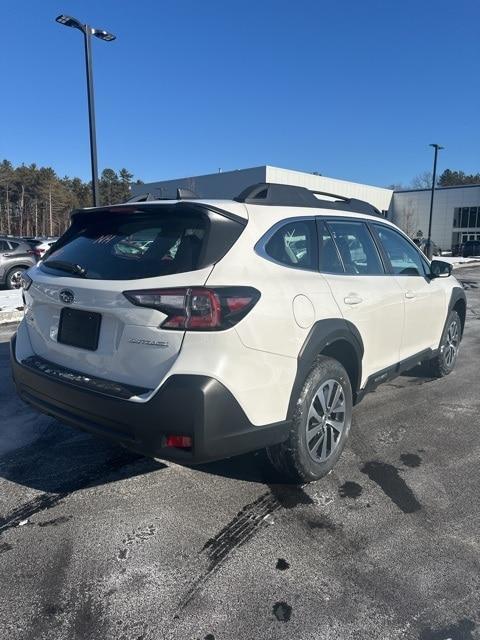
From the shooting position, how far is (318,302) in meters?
3.12

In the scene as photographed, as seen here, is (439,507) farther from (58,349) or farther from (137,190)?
(137,190)

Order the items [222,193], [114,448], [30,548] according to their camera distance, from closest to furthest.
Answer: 1. [30,548]
2. [114,448]
3. [222,193]

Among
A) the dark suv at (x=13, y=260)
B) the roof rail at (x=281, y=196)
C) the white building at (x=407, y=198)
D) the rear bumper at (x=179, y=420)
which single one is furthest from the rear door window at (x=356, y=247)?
the white building at (x=407, y=198)

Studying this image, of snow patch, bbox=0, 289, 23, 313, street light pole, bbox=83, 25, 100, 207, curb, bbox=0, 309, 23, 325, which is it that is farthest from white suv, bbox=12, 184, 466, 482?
street light pole, bbox=83, 25, 100, 207

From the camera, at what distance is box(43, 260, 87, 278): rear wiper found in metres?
2.96

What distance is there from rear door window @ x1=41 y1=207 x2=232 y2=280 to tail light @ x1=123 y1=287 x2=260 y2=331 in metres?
0.14

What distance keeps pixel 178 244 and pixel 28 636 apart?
1.90 metres

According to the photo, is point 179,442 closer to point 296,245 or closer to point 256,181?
point 296,245

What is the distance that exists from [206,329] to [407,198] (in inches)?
2664

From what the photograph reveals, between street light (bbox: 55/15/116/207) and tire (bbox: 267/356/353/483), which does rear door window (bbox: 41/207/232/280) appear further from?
street light (bbox: 55/15/116/207)

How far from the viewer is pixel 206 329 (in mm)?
2496

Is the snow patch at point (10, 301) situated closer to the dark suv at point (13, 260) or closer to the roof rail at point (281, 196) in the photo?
the dark suv at point (13, 260)

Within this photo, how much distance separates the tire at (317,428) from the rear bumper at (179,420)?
252mm

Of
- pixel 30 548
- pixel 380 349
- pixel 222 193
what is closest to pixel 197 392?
pixel 30 548
